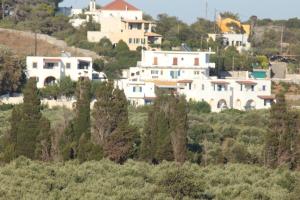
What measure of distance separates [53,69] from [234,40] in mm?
18846

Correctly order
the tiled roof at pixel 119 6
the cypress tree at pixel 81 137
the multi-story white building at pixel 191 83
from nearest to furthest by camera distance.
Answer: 1. the cypress tree at pixel 81 137
2. the multi-story white building at pixel 191 83
3. the tiled roof at pixel 119 6

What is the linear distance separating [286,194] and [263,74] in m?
37.4

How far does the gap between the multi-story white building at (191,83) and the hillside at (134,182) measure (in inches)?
926

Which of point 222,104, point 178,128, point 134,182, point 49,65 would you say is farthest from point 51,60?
point 134,182

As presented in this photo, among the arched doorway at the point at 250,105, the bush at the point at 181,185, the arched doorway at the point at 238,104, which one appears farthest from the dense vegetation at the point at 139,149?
the arched doorway at the point at 250,105

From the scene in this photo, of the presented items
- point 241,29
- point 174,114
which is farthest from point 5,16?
point 174,114

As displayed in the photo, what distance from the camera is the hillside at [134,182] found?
26.1m

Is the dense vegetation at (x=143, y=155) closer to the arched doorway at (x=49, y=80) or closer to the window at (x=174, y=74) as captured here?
the arched doorway at (x=49, y=80)

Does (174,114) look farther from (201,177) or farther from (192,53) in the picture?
(192,53)

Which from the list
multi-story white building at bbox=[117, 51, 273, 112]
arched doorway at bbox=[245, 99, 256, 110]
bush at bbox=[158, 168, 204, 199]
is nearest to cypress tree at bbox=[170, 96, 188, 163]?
bush at bbox=[158, 168, 204, 199]

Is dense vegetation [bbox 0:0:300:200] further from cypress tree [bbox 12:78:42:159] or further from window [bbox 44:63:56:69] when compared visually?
window [bbox 44:63:56:69]

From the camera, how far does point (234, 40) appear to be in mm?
73688

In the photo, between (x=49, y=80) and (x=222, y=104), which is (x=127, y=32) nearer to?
(x=49, y=80)

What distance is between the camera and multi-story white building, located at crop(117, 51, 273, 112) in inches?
2223
